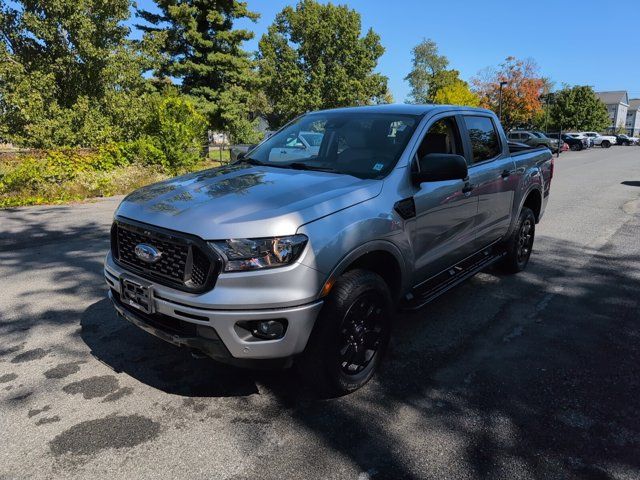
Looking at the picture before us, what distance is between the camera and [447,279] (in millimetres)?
4086

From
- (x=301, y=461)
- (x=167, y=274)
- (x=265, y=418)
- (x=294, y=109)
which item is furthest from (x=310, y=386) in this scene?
(x=294, y=109)

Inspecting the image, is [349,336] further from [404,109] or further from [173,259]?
[404,109]

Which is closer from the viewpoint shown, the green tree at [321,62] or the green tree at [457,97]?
the green tree at [321,62]

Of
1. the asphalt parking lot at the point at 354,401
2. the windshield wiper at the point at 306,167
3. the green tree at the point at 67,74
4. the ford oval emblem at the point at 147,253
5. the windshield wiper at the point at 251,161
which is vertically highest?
the green tree at the point at 67,74

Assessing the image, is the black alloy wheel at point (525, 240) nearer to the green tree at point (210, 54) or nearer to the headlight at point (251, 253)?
the headlight at point (251, 253)

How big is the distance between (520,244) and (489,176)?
4.80ft

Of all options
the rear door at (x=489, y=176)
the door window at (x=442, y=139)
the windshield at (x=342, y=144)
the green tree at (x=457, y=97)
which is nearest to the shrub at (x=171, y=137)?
the windshield at (x=342, y=144)

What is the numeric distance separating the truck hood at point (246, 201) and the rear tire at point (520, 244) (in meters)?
2.81

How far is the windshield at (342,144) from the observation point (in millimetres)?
3539

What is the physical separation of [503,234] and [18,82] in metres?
14.6

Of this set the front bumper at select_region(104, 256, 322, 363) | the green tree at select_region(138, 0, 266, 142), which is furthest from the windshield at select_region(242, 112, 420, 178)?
the green tree at select_region(138, 0, 266, 142)

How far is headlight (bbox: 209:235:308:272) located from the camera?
8.34 feet

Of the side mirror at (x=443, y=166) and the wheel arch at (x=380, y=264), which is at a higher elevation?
the side mirror at (x=443, y=166)

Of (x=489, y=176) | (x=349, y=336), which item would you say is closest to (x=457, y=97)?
(x=489, y=176)
